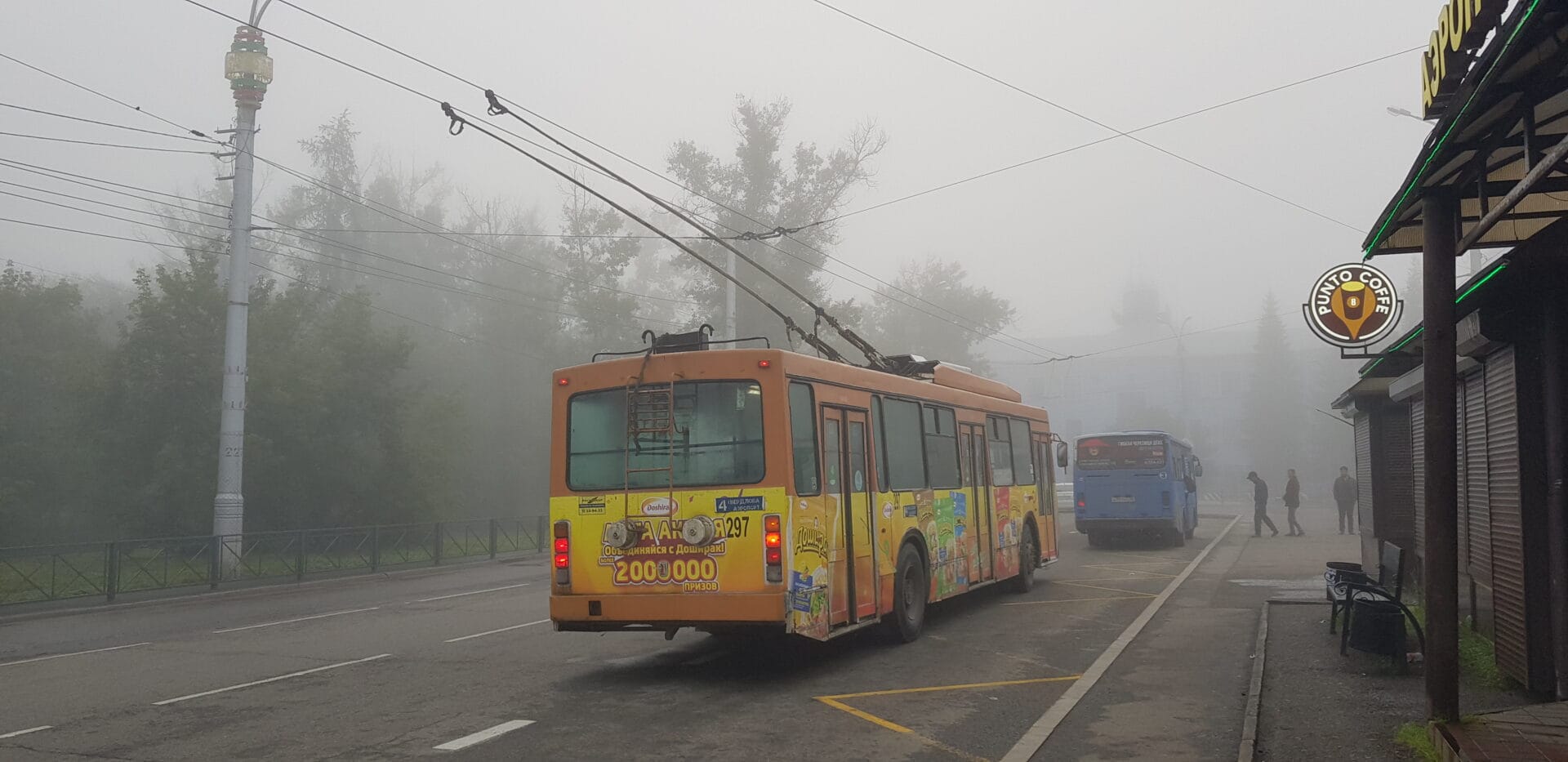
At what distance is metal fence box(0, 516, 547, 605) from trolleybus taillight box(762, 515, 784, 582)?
14425 millimetres

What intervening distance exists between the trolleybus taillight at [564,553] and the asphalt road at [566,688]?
0.88 metres

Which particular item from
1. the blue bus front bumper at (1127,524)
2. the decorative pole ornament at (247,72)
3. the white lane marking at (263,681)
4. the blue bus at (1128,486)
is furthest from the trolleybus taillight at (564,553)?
the blue bus front bumper at (1127,524)

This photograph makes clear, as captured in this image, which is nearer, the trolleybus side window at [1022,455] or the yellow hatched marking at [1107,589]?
the yellow hatched marking at [1107,589]

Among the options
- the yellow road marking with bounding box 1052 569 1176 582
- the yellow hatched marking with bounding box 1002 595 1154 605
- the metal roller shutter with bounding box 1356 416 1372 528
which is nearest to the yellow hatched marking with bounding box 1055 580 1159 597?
the yellow hatched marking with bounding box 1002 595 1154 605

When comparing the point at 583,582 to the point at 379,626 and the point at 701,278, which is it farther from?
the point at 701,278

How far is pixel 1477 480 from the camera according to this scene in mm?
10188

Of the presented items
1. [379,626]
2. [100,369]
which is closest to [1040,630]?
[379,626]

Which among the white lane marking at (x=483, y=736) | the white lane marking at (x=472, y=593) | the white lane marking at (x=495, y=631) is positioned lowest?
the white lane marking at (x=472, y=593)

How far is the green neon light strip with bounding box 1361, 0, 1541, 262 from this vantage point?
Result: 5.28 meters

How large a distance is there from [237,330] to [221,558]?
4322mm

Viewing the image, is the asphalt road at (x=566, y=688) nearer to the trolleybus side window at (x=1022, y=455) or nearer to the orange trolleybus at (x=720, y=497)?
the orange trolleybus at (x=720, y=497)

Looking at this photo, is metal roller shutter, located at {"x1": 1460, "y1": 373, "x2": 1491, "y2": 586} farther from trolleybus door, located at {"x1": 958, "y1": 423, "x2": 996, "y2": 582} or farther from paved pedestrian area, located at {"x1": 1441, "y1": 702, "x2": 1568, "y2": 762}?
trolleybus door, located at {"x1": 958, "y1": 423, "x2": 996, "y2": 582}

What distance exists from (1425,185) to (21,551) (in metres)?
20.3

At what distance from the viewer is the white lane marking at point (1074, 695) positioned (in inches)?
297
